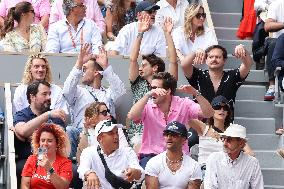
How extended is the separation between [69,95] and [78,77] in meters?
0.29

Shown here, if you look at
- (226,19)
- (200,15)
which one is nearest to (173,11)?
(200,15)

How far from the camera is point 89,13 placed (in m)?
20.0

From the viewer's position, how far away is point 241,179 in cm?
1538

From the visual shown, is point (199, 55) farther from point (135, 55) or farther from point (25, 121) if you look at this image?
point (25, 121)

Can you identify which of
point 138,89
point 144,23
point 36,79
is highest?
point 144,23

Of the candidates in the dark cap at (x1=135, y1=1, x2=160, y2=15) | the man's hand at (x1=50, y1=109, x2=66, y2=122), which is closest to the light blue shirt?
the dark cap at (x1=135, y1=1, x2=160, y2=15)

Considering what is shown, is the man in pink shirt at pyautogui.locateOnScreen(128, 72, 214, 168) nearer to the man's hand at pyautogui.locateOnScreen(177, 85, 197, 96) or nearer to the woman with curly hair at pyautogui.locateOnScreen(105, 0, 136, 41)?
the man's hand at pyautogui.locateOnScreen(177, 85, 197, 96)

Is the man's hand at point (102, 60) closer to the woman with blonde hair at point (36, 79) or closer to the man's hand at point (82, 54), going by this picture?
the man's hand at point (82, 54)

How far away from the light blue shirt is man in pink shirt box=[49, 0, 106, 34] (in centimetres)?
70

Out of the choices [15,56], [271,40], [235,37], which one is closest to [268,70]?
[271,40]

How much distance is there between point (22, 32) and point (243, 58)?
325 cm

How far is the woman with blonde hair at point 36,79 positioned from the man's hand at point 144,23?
5.11 ft

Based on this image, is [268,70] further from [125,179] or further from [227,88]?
[125,179]

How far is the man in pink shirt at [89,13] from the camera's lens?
64.6ft
